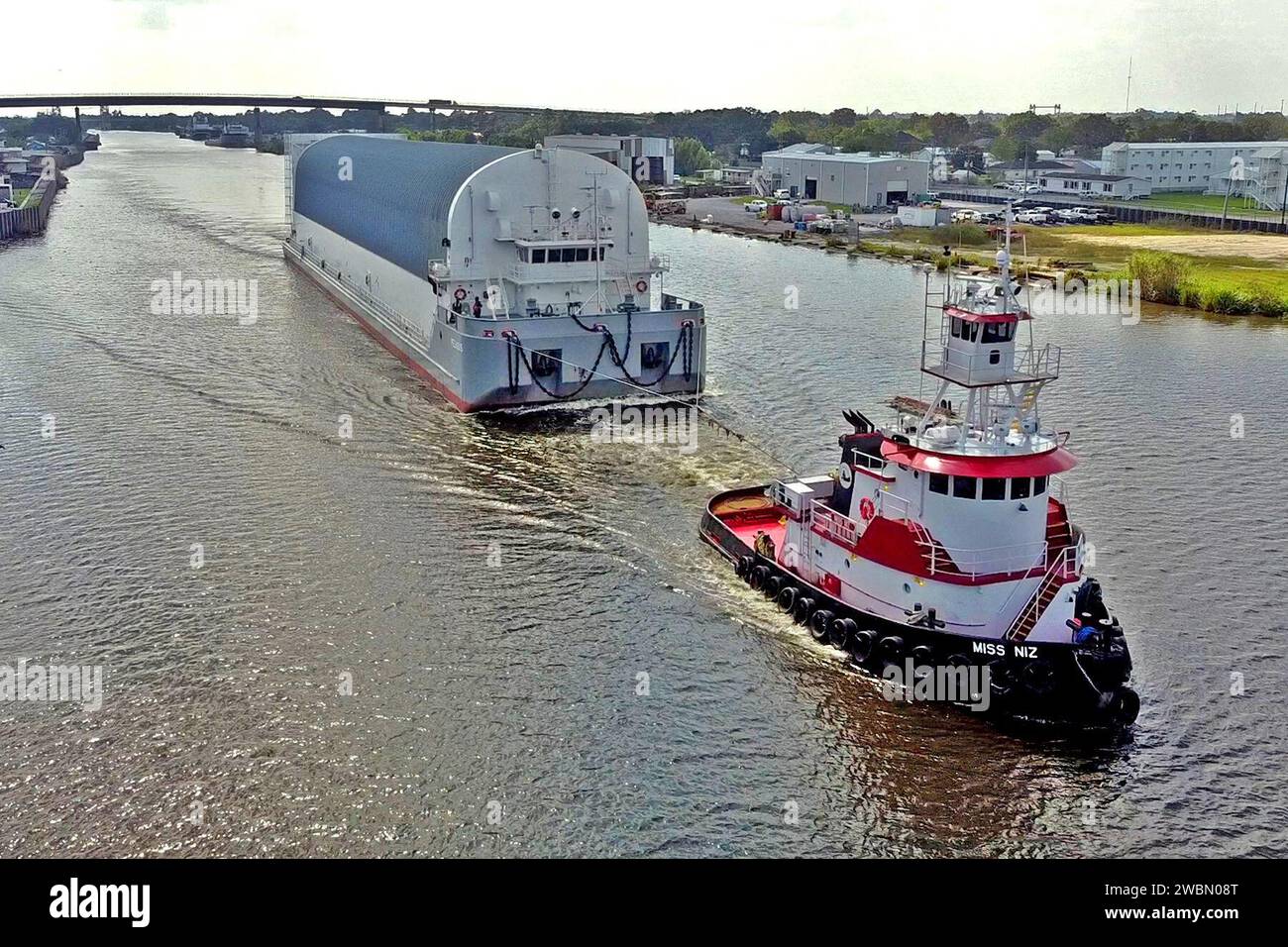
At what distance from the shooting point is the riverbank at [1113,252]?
6462 centimetres

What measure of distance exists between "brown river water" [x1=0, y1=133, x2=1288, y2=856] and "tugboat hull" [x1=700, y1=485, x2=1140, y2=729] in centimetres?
55

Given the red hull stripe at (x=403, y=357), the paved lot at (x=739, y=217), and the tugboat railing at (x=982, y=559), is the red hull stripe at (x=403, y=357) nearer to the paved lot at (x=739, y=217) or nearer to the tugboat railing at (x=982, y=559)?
Result: the tugboat railing at (x=982, y=559)

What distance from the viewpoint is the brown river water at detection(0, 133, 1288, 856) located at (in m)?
17.9

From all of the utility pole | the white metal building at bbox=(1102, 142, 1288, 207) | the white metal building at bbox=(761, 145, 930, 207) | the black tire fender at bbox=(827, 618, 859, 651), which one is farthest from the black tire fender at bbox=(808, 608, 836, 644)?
the white metal building at bbox=(1102, 142, 1288, 207)

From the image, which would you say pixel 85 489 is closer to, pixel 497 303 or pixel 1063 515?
pixel 497 303

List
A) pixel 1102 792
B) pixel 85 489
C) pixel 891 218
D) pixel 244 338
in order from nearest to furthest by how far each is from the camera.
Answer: pixel 1102 792
pixel 85 489
pixel 244 338
pixel 891 218

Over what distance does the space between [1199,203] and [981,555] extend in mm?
116093

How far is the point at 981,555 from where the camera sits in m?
21.3

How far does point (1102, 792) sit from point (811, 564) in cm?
774

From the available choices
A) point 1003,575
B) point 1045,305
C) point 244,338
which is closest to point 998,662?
point 1003,575

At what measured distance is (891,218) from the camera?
340 ft

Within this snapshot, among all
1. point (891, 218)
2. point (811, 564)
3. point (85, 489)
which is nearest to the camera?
point (811, 564)

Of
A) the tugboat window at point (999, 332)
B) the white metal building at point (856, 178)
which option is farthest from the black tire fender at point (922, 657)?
the white metal building at point (856, 178)

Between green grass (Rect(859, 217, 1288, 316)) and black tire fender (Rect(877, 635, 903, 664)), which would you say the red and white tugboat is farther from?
green grass (Rect(859, 217, 1288, 316))
